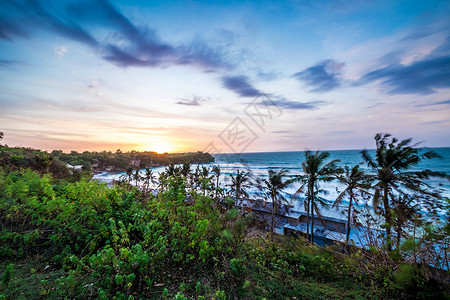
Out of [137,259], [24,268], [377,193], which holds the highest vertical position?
[137,259]

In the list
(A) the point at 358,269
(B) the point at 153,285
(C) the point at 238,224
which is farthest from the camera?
(A) the point at 358,269

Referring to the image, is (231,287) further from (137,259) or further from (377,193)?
(377,193)

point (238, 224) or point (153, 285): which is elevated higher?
point (238, 224)

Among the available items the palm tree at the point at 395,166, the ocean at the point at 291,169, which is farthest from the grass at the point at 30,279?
the palm tree at the point at 395,166

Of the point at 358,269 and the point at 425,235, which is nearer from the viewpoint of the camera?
the point at 425,235

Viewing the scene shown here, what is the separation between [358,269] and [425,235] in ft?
4.10

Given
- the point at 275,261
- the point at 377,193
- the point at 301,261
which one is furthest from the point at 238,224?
the point at 377,193

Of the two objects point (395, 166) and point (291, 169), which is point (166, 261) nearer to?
point (395, 166)

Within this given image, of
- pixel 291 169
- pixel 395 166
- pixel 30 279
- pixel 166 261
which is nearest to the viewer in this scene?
pixel 30 279

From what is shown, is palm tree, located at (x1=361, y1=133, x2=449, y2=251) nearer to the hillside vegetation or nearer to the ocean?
the ocean

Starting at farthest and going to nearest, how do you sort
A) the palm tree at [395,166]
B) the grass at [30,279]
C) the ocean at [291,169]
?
the ocean at [291,169] < the palm tree at [395,166] < the grass at [30,279]

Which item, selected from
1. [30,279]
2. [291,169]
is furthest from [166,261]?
[291,169]

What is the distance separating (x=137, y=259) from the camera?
211 cm

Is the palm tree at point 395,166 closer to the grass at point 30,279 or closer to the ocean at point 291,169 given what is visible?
the ocean at point 291,169
